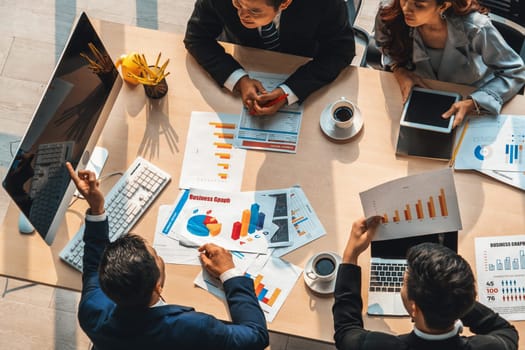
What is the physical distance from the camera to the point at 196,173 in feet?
6.41

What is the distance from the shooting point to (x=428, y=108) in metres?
1.95

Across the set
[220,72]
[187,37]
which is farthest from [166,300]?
[187,37]

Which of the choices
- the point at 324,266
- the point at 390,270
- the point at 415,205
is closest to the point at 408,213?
the point at 415,205

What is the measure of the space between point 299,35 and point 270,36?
10 cm

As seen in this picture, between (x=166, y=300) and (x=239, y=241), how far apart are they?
28 cm

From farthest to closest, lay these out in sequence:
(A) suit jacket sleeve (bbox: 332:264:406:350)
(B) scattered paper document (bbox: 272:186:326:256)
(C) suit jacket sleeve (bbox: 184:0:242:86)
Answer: (C) suit jacket sleeve (bbox: 184:0:242:86), (B) scattered paper document (bbox: 272:186:326:256), (A) suit jacket sleeve (bbox: 332:264:406:350)

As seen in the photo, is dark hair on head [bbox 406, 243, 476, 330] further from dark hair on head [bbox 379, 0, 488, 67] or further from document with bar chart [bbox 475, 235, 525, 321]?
dark hair on head [bbox 379, 0, 488, 67]

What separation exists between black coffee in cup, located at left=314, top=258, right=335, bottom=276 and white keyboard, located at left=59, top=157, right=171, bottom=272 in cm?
56

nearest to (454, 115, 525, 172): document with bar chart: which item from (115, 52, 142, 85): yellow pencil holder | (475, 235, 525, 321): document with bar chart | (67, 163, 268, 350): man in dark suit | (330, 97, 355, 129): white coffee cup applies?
(475, 235, 525, 321): document with bar chart

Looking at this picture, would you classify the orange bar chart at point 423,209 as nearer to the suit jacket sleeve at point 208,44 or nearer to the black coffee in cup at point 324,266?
the black coffee in cup at point 324,266

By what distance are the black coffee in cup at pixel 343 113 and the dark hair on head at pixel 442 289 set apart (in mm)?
613

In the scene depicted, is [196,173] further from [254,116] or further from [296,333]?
[296,333]

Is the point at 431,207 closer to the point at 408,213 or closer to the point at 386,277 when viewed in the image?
the point at 408,213

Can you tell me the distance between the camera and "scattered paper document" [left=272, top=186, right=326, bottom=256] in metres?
1.84
